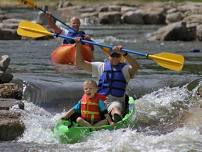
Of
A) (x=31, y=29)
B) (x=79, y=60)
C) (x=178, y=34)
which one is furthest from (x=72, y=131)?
(x=178, y=34)

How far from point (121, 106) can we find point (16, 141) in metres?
1.78

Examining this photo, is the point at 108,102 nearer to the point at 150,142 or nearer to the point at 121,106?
the point at 121,106

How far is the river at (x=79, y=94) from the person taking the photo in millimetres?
8664

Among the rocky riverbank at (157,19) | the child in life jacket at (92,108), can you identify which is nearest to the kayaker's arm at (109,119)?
the child in life jacket at (92,108)

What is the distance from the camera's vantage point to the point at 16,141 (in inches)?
361

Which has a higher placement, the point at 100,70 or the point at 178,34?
the point at 100,70

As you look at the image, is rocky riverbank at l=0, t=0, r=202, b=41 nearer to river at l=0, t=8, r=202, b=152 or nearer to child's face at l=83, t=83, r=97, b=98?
river at l=0, t=8, r=202, b=152

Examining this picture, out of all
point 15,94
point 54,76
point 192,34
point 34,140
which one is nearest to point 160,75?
point 54,76

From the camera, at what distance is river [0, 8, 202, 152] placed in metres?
8.66

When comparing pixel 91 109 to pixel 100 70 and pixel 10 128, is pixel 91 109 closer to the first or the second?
pixel 100 70

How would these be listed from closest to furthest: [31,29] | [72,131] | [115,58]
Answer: [72,131] < [115,58] < [31,29]

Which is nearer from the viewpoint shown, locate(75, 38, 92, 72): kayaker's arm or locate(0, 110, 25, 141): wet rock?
locate(0, 110, 25, 141): wet rock

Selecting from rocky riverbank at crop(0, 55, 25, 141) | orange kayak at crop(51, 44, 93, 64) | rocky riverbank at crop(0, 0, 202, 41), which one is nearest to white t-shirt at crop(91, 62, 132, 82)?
rocky riverbank at crop(0, 55, 25, 141)

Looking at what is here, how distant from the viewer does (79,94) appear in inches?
505
